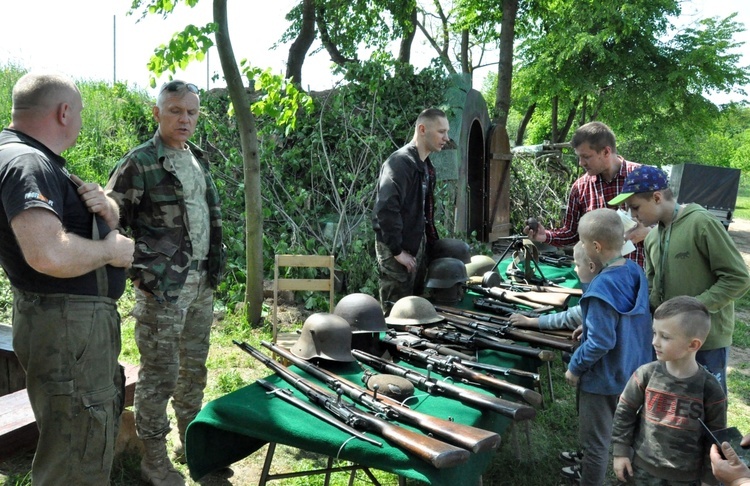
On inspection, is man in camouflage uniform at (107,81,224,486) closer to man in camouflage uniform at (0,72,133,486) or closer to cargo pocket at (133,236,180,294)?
cargo pocket at (133,236,180,294)

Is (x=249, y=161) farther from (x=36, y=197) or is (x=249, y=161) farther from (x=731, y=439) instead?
(x=731, y=439)

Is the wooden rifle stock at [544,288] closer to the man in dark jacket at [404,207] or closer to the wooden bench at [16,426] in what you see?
the man in dark jacket at [404,207]

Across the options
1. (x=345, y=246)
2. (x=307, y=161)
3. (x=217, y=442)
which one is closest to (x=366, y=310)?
(x=217, y=442)

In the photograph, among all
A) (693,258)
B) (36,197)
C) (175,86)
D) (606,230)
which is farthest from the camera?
(175,86)

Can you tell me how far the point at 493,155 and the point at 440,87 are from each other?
216 centimetres

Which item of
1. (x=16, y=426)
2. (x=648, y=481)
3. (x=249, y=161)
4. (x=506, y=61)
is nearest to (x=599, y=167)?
(x=648, y=481)

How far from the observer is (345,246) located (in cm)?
829

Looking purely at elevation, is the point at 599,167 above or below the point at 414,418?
above

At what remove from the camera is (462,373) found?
10.1 feet

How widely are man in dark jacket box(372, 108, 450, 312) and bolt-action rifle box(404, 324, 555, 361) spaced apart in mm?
965

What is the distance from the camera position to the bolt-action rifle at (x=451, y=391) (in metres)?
2.64

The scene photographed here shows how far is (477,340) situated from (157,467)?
6.80 ft

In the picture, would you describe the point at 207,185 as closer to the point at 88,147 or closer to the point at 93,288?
the point at 93,288

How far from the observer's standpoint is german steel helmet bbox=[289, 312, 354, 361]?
318cm
